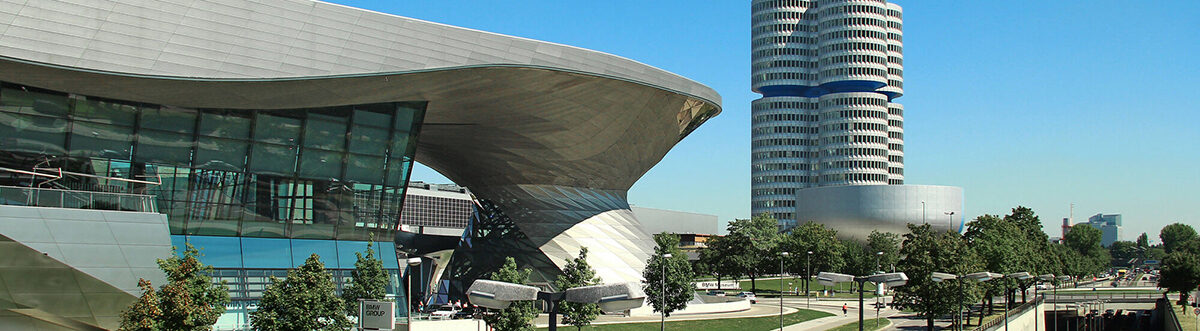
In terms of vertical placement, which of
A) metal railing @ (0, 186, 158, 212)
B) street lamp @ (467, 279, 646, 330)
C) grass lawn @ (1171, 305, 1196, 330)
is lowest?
grass lawn @ (1171, 305, 1196, 330)

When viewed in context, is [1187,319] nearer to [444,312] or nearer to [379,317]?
[444,312]

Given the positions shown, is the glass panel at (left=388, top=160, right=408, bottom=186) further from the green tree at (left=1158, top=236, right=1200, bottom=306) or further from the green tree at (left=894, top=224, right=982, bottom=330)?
the green tree at (left=1158, top=236, right=1200, bottom=306)

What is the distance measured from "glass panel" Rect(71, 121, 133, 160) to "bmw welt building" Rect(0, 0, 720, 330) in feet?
0.24

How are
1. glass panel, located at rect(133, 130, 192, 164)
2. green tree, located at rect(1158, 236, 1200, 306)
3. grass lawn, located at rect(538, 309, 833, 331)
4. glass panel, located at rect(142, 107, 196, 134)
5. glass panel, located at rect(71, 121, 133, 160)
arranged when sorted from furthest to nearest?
green tree, located at rect(1158, 236, 1200, 306), grass lawn, located at rect(538, 309, 833, 331), glass panel, located at rect(142, 107, 196, 134), glass panel, located at rect(133, 130, 192, 164), glass panel, located at rect(71, 121, 133, 160)

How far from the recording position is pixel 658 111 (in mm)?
55688

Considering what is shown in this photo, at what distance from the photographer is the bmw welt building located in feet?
104

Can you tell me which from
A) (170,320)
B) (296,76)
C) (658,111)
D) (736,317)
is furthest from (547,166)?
(170,320)

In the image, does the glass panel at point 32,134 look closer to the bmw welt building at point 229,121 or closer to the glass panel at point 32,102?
the bmw welt building at point 229,121

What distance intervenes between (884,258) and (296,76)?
293 feet

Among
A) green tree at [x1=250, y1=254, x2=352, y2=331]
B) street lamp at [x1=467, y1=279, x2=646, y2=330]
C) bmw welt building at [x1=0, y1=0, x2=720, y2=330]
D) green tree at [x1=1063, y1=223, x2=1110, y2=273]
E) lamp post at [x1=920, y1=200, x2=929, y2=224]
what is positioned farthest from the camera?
green tree at [x1=1063, y1=223, x2=1110, y2=273]

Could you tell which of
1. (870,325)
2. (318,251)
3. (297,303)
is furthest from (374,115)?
(870,325)

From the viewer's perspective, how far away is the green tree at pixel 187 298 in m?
23.9

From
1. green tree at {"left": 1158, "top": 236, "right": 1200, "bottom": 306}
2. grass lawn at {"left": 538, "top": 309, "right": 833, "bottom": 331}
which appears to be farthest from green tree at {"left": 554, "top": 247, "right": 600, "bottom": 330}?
green tree at {"left": 1158, "top": 236, "right": 1200, "bottom": 306}

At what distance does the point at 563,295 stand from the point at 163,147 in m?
28.7
